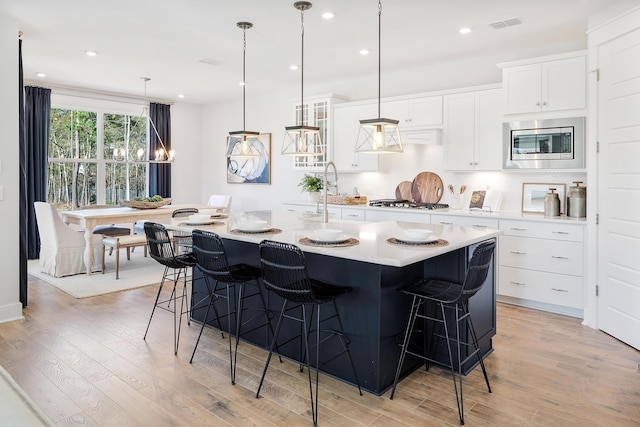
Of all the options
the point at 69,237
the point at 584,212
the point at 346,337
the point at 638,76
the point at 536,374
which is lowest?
the point at 536,374

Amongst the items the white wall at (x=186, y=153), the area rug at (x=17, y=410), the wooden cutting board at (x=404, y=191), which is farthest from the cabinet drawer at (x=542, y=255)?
the white wall at (x=186, y=153)

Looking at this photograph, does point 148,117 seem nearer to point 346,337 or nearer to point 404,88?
point 404,88

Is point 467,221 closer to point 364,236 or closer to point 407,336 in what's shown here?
point 364,236

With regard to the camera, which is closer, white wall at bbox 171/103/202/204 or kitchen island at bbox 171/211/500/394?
kitchen island at bbox 171/211/500/394

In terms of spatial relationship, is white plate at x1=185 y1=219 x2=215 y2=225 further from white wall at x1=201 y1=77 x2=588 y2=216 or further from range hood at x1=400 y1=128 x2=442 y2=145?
white wall at x1=201 y1=77 x2=588 y2=216

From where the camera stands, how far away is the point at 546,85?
4.36 metres

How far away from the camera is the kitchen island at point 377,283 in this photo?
2.58 meters

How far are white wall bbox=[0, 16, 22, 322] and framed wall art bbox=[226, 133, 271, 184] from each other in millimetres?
3733

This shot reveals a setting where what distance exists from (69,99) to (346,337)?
259 inches

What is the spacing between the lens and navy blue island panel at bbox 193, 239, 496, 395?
2.62 meters

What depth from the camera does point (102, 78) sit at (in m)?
6.55

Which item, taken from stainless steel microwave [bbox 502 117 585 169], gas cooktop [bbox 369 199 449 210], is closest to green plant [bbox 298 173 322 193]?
gas cooktop [bbox 369 199 449 210]

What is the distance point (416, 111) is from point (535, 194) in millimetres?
1631

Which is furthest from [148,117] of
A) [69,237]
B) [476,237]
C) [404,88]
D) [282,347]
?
[476,237]
